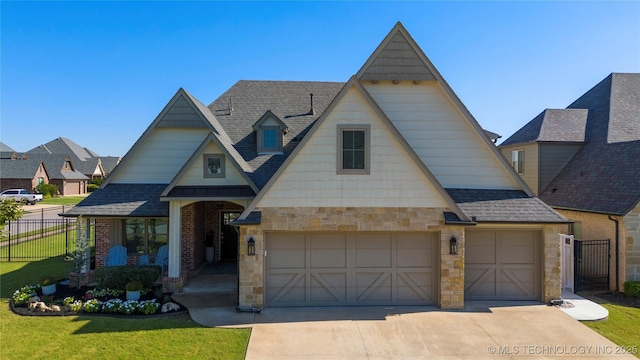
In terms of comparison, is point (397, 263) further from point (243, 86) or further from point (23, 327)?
point (243, 86)

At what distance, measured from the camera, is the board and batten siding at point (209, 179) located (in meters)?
12.1

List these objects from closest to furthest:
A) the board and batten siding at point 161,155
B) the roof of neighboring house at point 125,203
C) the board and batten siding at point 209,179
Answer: the board and batten siding at point 209,179 → the roof of neighboring house at point 125,203 → the board and batten siding at point 161,155

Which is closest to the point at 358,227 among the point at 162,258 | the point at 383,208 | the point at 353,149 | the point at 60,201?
the point at 383,208

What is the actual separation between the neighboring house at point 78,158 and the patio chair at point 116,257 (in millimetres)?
62624

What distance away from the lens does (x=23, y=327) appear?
8.84 m

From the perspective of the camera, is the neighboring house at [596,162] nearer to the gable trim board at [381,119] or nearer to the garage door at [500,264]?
the garage door at [500,264]

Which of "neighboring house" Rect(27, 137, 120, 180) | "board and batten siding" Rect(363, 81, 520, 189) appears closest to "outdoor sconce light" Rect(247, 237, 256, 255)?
"board and batten siding" Rect(363, 81, 520, 189)

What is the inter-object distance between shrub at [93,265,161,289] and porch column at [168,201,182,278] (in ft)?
2.14

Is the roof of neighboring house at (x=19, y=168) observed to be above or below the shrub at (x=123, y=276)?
above

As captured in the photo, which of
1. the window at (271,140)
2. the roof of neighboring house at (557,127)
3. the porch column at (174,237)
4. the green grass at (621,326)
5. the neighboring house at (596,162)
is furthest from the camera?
the roof of neighboring house at (557,127)

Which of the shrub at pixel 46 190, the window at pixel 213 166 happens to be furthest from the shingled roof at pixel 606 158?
the shrub at pixel 46 190

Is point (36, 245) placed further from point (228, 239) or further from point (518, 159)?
point (518, 159)

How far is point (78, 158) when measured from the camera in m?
70.9

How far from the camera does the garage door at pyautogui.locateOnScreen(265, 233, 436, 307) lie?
1037 centimetres
